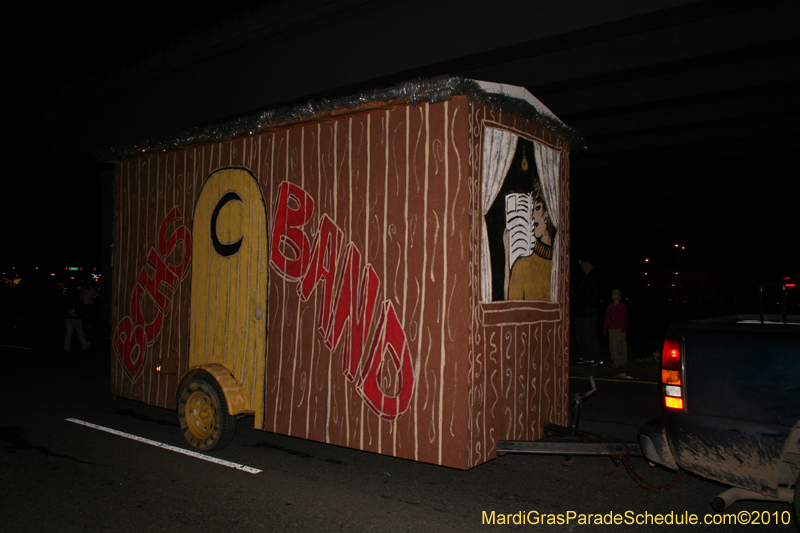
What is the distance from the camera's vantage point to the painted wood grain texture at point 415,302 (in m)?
4.38

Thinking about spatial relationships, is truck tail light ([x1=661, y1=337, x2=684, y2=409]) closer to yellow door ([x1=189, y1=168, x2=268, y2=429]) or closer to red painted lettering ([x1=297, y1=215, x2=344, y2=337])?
red painted lettering ([x1=297, y1=215, x2=344, y2=337])

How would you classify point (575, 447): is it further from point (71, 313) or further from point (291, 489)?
point (71, 313)

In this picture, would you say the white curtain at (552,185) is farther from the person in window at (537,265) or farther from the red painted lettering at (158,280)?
the red painted lettering at (158,280)

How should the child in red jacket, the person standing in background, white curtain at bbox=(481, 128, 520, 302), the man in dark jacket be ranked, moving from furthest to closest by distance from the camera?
1. the person standing in background
2. the child in red jacket
3. the man in dark jacket
4. white curtain at bbox=(481, 128, 520, 302)

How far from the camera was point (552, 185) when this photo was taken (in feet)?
17.7

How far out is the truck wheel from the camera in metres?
5.61

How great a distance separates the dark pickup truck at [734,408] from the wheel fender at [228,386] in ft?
11.7

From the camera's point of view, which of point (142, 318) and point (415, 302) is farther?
point (142, 318)

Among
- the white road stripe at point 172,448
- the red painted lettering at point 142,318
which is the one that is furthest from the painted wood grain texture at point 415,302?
the red painted lettering at point 142,318

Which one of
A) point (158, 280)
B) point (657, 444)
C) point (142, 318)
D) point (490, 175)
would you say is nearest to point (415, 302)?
point (490, 175)

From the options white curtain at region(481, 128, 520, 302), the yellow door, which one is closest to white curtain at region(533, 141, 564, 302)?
white curtain at region(481, 128, 520, 302)

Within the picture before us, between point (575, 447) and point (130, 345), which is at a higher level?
point (130, 345)

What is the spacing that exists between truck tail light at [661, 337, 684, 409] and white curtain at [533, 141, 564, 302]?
1.39 metres

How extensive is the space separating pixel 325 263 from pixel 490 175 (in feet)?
5.30
